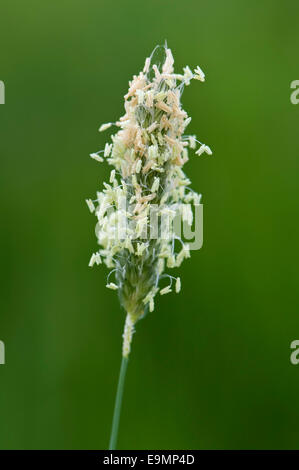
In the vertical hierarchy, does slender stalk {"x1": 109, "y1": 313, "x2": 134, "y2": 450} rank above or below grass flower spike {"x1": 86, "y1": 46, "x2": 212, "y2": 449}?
below

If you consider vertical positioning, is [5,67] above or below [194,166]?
above

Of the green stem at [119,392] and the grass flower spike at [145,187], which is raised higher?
the grass flower spike at [145,187]

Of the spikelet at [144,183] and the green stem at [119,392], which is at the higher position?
the spikelet at [144,183]

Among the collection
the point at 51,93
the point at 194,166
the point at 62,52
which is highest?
the point at 62,52

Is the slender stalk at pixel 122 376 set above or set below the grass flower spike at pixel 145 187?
below

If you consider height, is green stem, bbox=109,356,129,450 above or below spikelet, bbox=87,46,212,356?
below

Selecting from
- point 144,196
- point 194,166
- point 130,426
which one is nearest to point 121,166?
point 144,196

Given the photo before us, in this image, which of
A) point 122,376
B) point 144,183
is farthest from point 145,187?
point 122,376

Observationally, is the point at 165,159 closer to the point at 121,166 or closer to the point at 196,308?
the point at 121,166
